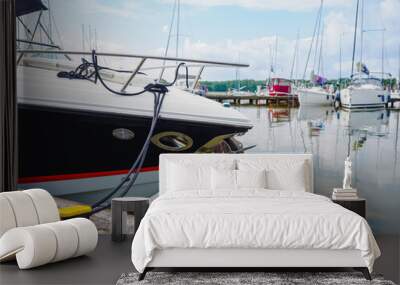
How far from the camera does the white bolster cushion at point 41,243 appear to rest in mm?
5535

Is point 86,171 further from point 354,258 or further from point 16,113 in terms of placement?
point 354,258

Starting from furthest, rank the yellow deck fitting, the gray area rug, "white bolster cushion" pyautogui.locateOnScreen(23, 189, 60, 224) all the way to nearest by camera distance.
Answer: the yellow deck fitting → "white bolster cushion" pyautogui.locateOnScreen(23, 189, 60, 224) → the gray area rug

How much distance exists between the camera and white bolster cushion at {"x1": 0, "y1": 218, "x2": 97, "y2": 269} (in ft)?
18.2

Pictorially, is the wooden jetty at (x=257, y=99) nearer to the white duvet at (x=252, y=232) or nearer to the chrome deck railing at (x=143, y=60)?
the chrome deck railing at (x=143, y=60)

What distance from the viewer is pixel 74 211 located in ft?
24.6

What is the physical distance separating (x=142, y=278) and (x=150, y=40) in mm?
3323

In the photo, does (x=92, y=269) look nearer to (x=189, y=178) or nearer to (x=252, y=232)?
(x=252, y=232)

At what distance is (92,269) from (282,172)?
2.32 metres

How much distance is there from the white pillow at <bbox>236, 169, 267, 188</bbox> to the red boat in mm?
1381

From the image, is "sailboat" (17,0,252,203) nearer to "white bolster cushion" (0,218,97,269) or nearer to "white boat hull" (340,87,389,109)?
"white boat hull" (340,87,389,109)

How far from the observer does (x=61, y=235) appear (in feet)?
18.8

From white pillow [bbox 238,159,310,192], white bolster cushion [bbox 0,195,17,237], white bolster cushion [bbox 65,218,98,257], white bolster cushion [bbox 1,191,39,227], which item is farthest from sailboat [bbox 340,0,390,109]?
white bolster cushion [bbox 0,195,17,237]

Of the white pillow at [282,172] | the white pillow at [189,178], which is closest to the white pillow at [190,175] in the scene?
the white pillow at [189,178]

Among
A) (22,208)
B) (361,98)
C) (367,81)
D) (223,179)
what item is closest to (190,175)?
(223,179)
